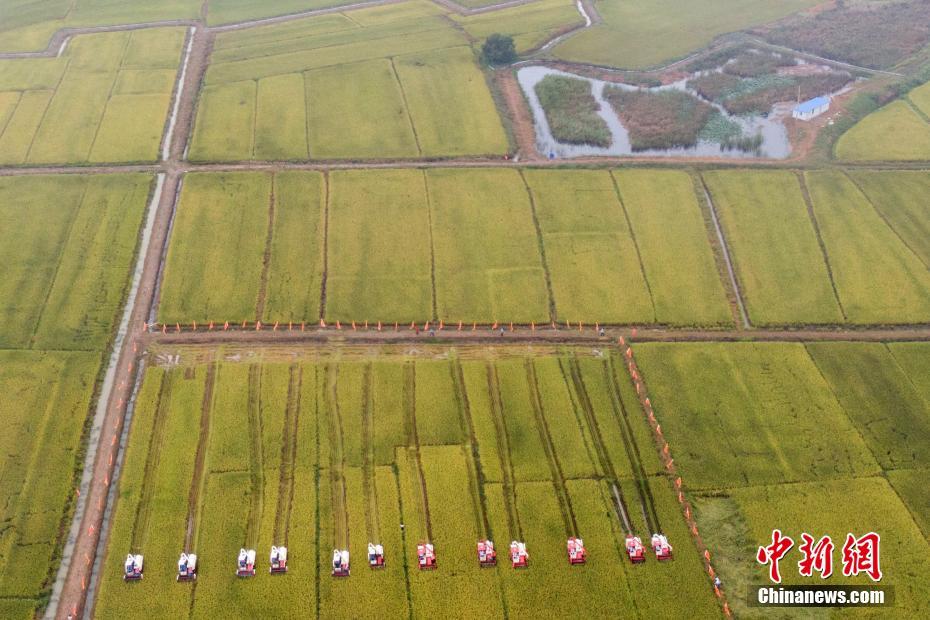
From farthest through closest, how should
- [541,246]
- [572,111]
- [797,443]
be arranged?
[572,111] → [541,246] → [797,443]

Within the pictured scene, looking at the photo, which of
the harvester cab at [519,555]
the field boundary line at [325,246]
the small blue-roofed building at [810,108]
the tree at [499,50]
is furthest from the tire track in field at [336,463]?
the small blue-roofed building at [810,108]

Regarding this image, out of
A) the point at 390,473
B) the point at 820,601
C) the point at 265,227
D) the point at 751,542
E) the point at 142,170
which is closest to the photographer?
the point at 820,601

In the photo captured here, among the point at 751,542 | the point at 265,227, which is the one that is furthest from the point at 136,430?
the point at 751,542

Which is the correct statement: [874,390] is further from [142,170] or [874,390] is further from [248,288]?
[142,170]

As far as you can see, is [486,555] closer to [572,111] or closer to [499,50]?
[572,111]

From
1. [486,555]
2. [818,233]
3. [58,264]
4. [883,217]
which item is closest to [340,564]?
[486,555]

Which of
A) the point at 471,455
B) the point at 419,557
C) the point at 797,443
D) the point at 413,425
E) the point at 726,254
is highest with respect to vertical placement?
the point at 726,254

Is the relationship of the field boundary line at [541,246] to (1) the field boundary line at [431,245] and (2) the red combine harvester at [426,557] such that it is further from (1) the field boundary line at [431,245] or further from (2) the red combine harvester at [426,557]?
(2) the red combine harvester at [426,557]
